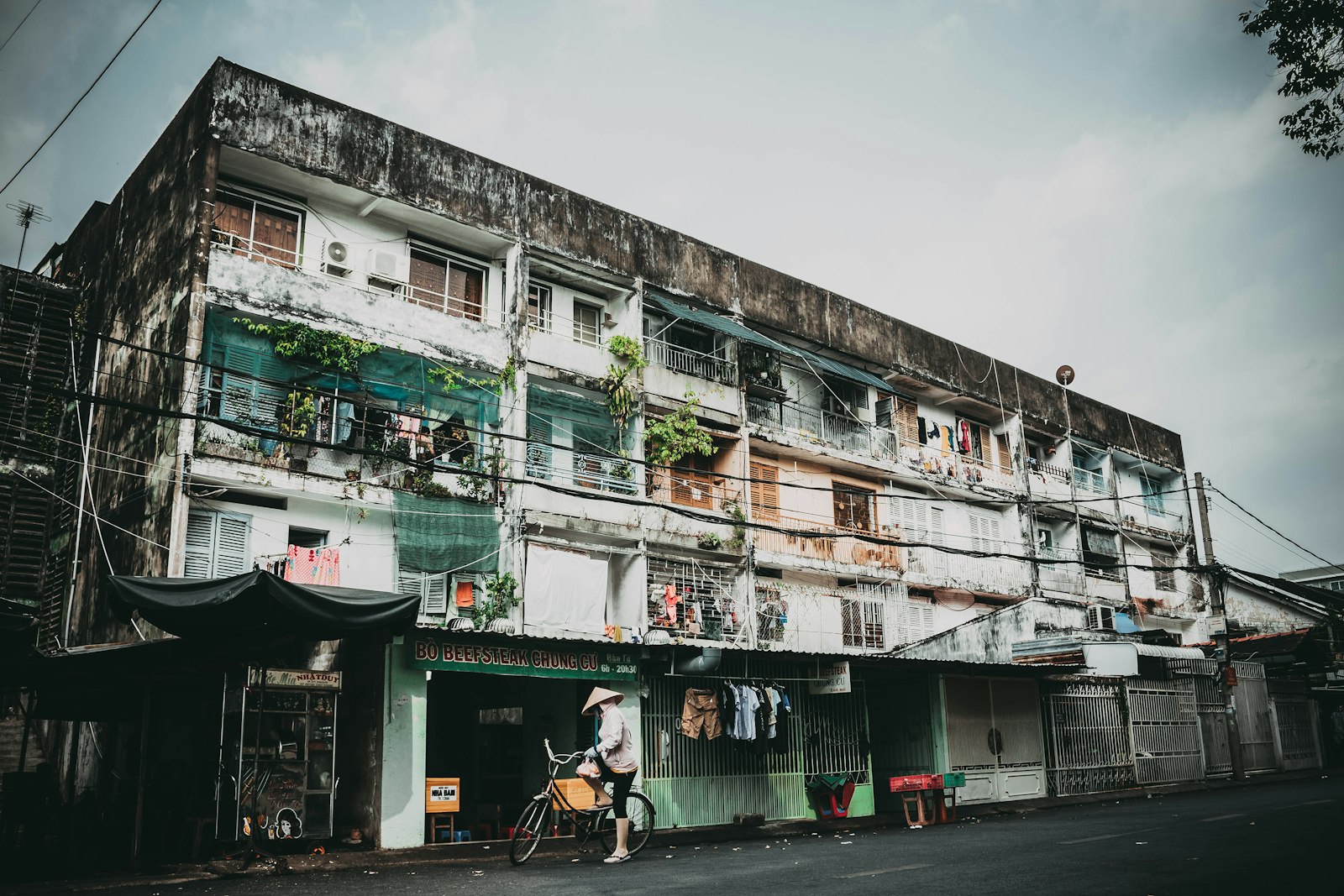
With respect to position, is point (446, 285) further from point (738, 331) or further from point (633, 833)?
point (633, 833)

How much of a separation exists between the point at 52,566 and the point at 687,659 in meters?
13.7

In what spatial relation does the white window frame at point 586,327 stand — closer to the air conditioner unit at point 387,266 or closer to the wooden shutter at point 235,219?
the air conditioner unit at point 387,266

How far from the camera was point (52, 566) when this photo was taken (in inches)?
869

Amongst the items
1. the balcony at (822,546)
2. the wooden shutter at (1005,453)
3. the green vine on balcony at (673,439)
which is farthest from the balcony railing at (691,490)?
the wooden shutter at (1005,453)

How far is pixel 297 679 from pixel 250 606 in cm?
275

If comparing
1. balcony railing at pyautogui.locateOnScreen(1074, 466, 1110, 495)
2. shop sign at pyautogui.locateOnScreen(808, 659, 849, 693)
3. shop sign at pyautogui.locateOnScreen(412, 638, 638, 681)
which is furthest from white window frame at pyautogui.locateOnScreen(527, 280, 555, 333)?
balcony railing at pyautogui.locateOnScreen(1074, 466, 1110, 495)

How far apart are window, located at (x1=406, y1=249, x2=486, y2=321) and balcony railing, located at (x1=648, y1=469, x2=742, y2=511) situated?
5.68 meters

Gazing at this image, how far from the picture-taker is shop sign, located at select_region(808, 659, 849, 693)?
66.4 ft

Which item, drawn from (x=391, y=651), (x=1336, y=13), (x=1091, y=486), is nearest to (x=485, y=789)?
(x=391, y=651)

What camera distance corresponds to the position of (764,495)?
27.3 meters

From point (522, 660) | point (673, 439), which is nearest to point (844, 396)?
point (673, 439)

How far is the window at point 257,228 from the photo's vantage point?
1959cm

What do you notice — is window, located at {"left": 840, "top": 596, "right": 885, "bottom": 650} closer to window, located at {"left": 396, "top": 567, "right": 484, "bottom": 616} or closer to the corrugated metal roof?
the corrugated metal roof

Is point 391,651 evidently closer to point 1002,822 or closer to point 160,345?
point 160,345
